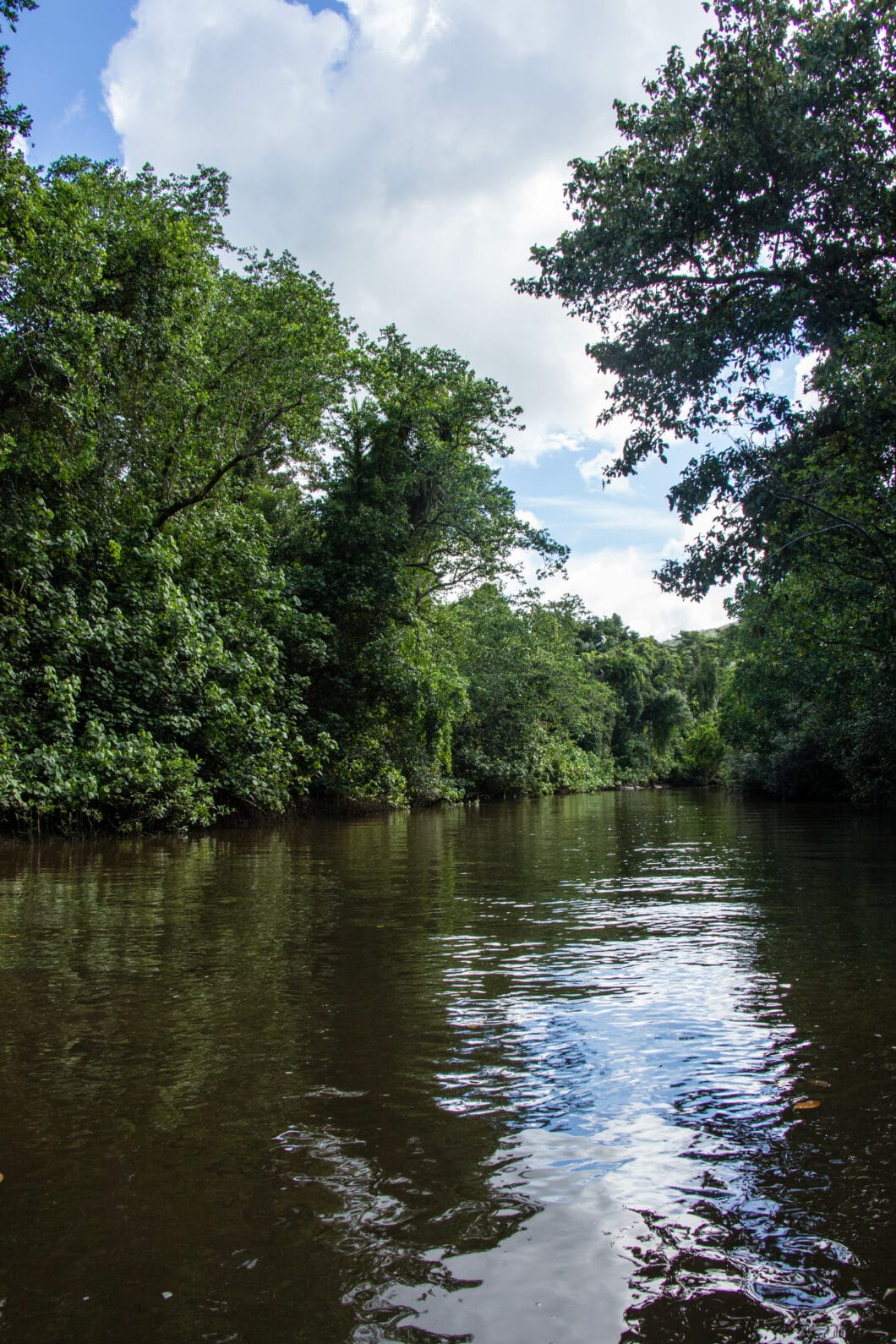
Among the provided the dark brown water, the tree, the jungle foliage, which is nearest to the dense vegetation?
the tree

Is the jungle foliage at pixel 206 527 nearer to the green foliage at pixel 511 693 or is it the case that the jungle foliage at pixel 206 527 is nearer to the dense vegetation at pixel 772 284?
the green foliage at pixel 511 693

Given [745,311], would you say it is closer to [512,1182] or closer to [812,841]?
[812,841]

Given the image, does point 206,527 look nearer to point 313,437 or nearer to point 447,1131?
point 313,437

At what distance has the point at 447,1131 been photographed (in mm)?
2389

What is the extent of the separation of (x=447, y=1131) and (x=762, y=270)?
16484mm

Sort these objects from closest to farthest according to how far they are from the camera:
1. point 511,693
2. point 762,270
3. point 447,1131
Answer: point 447,1131
point 762,270
point 511,693

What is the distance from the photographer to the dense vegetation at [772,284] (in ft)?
44.9

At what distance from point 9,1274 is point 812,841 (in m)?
12.4

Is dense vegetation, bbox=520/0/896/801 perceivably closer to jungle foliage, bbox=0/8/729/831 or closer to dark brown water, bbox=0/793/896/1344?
jungle foliage, bbox=0/8/729/831

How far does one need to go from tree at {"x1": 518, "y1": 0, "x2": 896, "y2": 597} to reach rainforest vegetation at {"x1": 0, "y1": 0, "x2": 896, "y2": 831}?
0.17ft

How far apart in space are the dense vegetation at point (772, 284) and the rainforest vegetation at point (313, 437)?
57 mm

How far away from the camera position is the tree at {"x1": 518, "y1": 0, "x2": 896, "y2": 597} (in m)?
13.7

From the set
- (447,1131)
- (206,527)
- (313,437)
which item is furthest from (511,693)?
(447,1131)

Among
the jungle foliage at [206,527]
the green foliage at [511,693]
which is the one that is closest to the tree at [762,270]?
the jungle foliage at [206,527]
